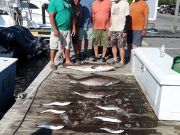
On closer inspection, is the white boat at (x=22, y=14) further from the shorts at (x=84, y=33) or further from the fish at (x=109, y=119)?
the fish at (x=109, y=119)

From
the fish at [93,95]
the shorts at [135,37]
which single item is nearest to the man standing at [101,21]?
the shorts at [135,37]

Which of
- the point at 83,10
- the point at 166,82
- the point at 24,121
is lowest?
the point at 24,121

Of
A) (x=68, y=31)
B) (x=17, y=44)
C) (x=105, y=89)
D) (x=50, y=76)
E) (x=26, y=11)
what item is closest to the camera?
(x=105, y=89)

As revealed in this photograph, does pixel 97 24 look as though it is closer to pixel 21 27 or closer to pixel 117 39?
pixel 117 39

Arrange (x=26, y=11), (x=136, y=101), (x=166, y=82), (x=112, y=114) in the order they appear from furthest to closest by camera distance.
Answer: (x=26, y=11) < (x=136, y=101) < (x=112, y=114) < (x=166, y=82)

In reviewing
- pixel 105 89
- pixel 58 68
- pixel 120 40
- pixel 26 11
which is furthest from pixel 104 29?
pixel 26 11

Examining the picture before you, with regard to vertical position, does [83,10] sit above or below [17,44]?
above

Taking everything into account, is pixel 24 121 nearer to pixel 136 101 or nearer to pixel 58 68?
pixel 136 101

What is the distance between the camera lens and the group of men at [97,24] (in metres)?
7.33

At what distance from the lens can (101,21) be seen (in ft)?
26.1

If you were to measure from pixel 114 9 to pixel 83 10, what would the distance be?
0.97 m

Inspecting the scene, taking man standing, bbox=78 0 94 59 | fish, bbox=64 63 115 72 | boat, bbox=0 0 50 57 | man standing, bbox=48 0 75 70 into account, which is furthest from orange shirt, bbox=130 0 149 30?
boat, bbox=0 0 50 57

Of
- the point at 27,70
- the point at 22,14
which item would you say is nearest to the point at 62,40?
the point at 27,70

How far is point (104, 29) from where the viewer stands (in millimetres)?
8055
